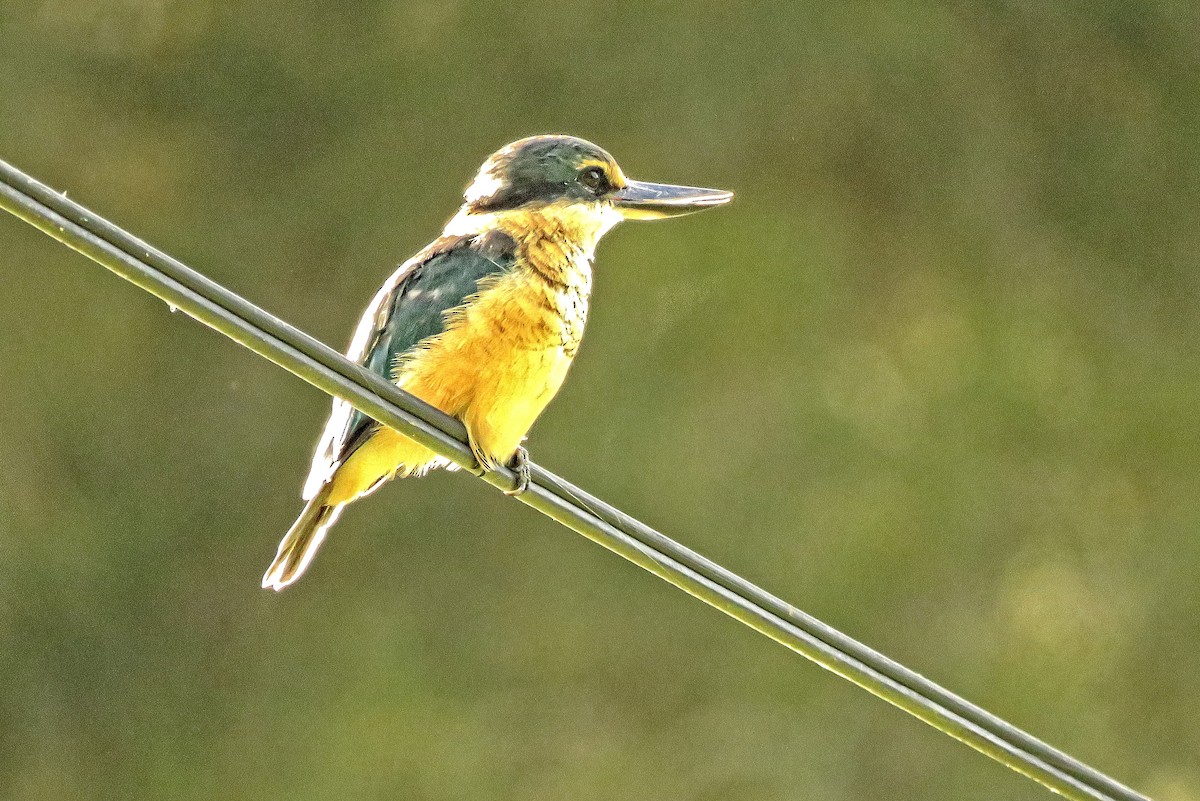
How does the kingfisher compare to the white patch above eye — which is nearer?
the kingfisher

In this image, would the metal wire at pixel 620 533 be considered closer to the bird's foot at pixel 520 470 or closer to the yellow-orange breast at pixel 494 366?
the bird's foot at pixel 520 470

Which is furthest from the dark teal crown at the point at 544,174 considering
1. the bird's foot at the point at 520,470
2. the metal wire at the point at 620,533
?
the metal wire at the point at 620,533

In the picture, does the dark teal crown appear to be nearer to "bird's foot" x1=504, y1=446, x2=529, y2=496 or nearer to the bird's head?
the bird's head

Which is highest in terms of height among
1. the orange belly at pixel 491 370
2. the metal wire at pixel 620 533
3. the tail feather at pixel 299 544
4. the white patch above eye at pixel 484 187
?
the white patch above eye at pixel 484 187

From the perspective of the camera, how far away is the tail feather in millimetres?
2734

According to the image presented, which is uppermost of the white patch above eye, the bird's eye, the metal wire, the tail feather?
the bird's eye

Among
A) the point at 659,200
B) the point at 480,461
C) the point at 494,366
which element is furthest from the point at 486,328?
the point at 659,200

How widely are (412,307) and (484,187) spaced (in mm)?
441

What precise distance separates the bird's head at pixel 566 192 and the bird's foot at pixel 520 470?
19.8 inches

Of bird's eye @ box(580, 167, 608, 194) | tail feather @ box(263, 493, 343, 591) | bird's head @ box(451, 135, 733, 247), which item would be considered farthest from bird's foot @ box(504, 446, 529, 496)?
bird's eye @ box(580, 167, 608, 194)

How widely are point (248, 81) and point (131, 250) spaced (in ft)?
14.7

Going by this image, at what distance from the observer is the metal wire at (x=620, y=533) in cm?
175

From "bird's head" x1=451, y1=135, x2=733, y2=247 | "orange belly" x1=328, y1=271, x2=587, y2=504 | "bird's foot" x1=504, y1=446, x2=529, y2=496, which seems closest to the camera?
"bird's foot" x1=504, y1=446, x2=529, y2=496

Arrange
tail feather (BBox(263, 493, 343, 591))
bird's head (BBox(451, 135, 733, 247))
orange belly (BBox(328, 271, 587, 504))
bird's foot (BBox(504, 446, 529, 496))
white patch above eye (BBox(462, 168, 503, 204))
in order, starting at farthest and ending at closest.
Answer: white patch above eye (BBox(462, 168, 503, 204)) → bird's head (BBox(451, 135, 733, 247)) → tail feather (BBox(263, 493, 343, 591)) → orange belly (BBox(328, 271, 587, 504)) → bird's foot (BBox(504, 446, 529, 496))
